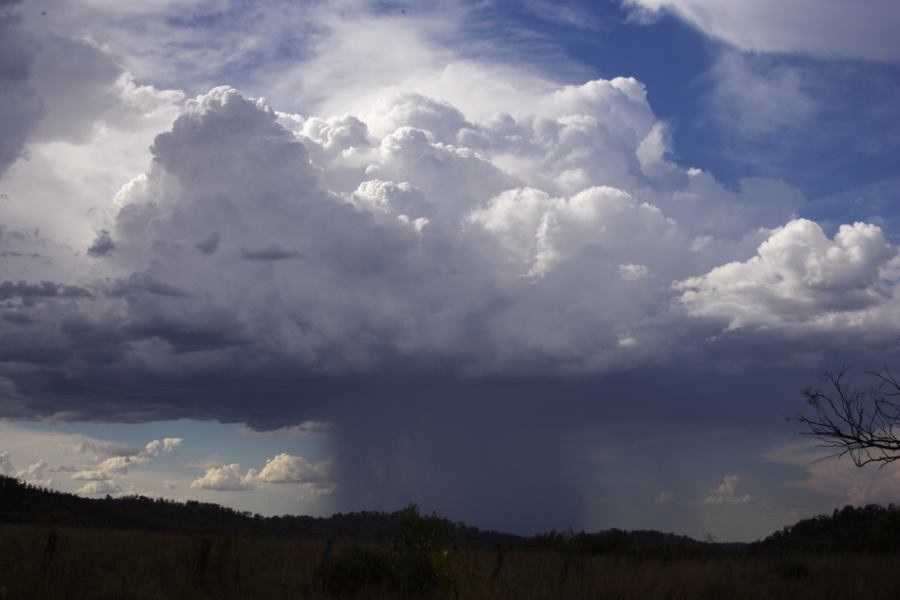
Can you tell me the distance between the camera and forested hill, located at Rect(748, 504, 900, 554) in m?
48.9

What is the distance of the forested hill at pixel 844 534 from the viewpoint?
48875mm

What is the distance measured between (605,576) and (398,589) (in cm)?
516

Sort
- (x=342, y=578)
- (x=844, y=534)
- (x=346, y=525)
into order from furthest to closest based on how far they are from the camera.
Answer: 1. (x=346, y=525)
2. (x=844, y=534)
3. (x=342, y=578)

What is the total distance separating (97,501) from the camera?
71625 mm

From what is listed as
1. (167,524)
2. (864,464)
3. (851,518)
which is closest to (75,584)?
(864,464)

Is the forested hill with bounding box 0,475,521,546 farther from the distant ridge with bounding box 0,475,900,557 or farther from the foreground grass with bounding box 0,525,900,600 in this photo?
the foreground grass with bounding box 0,525,900,600

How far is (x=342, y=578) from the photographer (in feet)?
74.5

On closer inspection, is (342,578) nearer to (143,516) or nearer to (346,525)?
(143,516)

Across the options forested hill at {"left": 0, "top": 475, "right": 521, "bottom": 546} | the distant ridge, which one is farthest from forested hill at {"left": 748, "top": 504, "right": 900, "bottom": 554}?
forested hill at {"left": 0, "top": 475, "right": 521, "bottom": 546}

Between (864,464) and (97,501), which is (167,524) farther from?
(864,464)

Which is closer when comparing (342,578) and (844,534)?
(342,578)

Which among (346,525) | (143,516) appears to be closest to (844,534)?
(346,525)

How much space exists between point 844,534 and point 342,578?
51.7 metres

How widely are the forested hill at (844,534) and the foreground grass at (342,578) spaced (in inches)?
947
